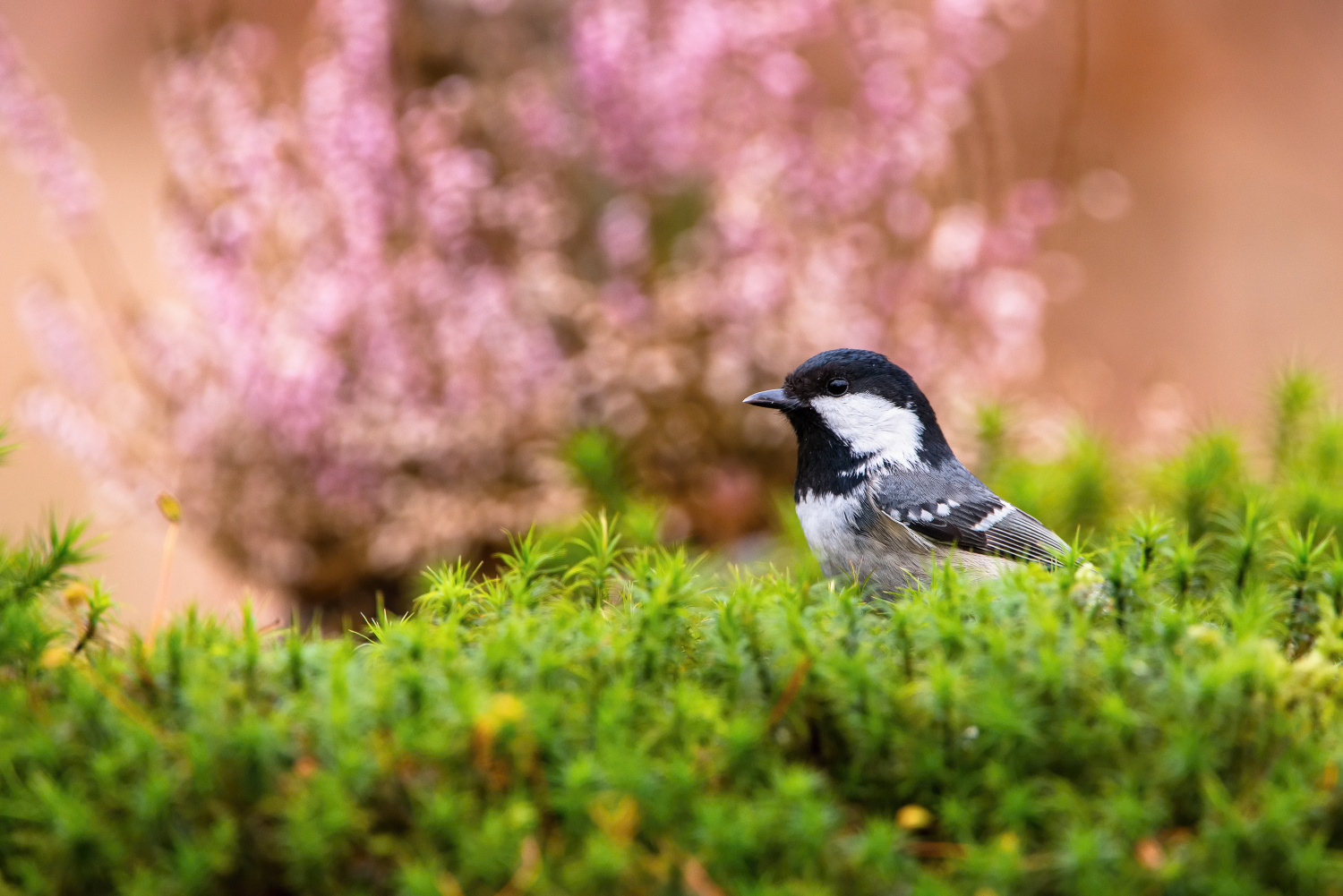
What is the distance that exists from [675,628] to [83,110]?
5691 millimetres

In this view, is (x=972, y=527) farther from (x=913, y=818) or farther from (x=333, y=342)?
(x=333, y=342)

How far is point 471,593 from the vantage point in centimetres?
144

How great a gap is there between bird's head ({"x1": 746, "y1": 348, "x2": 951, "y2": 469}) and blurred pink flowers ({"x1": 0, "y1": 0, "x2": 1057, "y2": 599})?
1434 mm

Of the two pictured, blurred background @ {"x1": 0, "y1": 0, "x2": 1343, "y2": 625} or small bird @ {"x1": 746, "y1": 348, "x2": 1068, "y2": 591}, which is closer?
small bird @ {"x1": 746, "y1": 348, "x2": 1068, "y2": 591}

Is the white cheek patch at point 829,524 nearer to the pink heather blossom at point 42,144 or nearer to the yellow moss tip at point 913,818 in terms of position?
the yellow moss tip at point 913,818

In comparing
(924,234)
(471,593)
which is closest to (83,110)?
(924,234)

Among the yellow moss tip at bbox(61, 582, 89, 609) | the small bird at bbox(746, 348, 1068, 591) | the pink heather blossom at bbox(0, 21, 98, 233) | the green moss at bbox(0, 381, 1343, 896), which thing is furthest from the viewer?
the pink heather blossom at bbox(0, 21, 98, 233)

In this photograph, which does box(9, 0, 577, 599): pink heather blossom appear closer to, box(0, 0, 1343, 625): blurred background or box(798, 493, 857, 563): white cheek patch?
box(0, 0, 1343, 625): blurred background

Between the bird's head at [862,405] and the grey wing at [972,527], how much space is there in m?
0.15

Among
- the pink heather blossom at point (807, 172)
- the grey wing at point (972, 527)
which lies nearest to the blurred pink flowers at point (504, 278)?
the pink heather blossom at point (807, 172)

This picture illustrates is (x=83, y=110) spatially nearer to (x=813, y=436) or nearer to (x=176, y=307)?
(x=176, y=307)

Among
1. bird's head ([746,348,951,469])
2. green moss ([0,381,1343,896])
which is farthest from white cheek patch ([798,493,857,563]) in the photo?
green moss ([0,381,1343,896])

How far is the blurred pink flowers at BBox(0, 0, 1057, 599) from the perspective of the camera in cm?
378

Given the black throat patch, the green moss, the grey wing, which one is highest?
the black throat patch
